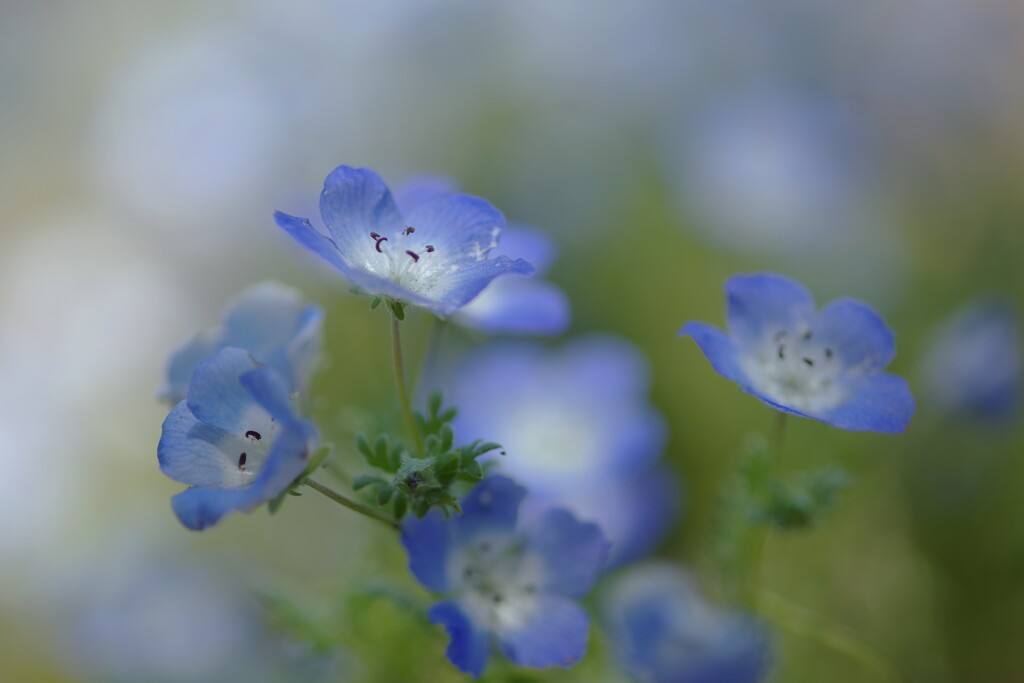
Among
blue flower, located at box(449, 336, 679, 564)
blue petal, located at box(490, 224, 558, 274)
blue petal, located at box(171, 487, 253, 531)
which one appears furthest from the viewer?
blue flower, located at box(449, 336, 679, 564)

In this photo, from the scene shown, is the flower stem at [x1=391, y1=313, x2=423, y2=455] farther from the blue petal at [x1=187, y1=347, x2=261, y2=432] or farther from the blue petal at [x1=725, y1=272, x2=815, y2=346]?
the blue petal at [x1=725, y1=272, x2=815, y2=346]

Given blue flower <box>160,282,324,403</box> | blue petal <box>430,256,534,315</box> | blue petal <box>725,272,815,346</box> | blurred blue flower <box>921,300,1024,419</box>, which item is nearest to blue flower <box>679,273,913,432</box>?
blue petal <box>725,272,815,346</box>

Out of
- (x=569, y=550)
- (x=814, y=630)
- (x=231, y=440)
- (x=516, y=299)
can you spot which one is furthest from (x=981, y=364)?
Result: (x=231, y=440)

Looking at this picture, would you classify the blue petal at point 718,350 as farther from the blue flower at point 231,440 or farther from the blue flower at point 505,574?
the blue flower at point 231,440

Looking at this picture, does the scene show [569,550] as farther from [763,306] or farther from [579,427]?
[579,427]

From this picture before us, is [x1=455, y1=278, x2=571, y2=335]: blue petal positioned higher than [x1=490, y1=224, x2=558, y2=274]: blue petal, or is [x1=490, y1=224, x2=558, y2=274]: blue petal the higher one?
[x1=490, y1=224, x2=558, y2=274]: blue petal

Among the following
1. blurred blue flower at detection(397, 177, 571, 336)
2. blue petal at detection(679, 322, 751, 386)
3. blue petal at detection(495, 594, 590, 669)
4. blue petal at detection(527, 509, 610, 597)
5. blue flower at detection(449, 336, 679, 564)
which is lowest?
blue flower at detection(449, 336, 679, 564)

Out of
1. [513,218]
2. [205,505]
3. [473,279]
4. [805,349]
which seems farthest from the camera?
[513,218]
